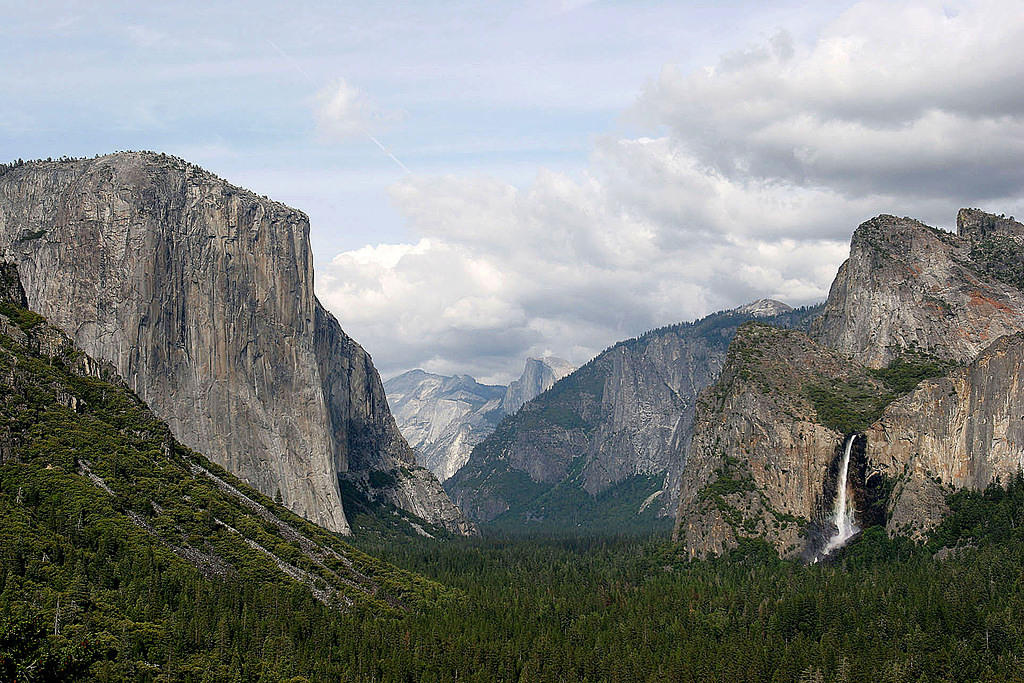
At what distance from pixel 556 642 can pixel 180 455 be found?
2937 inches

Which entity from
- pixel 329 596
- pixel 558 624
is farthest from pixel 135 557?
pixel 558 624

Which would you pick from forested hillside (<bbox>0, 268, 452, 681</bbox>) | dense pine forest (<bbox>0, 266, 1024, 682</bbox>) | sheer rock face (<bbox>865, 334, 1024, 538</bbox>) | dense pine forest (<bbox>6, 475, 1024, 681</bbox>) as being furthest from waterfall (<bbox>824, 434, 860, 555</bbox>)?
forested hillside (<bbox>0, 268, 452, 681</bbox>)

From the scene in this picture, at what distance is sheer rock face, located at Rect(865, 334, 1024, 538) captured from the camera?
17088 centimetres

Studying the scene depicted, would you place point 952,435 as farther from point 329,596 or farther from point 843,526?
point 329,596

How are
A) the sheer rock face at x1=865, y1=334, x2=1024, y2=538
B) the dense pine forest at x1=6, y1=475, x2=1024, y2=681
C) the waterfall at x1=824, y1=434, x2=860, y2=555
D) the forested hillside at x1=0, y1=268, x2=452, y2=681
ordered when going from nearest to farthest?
the forested hillside at x1=0, y1=268, x2=452, y2=681 < the dense pine forest at x1=6, y1=475, x2=1024, y2=681 < the sheer rock face at x1=865, y1=334, x2=1024, y2=538 < the waterfall at x1=824, y1=434, x2=860, y2=555

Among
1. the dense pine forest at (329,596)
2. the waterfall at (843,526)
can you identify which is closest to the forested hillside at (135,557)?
the dense pine forest at (329,596)

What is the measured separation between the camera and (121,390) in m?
168

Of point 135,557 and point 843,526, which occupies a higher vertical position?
point 843,526

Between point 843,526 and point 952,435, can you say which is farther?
point 843,526

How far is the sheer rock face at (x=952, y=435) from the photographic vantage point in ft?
561

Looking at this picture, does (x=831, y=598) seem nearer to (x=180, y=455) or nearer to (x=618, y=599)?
(x=618, y=599)

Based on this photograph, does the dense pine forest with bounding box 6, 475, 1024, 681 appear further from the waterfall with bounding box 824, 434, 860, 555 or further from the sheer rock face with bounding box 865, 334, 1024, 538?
the waterfall with bounding box 824, 434, 860, 555

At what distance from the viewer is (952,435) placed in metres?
182

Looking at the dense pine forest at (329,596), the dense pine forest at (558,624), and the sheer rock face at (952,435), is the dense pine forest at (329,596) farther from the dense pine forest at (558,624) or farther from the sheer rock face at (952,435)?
the sheer rock face at (952,435)
